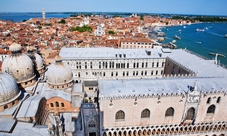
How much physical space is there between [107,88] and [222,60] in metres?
81.7

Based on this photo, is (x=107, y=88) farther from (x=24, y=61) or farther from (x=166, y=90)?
(x=24, y=61)

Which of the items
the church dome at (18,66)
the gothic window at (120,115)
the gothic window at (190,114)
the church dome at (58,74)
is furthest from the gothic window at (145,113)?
the church dome at (18,66)

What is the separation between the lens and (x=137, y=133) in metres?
30.5

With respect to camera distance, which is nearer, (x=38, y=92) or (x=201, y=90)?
(x=201, y=90)

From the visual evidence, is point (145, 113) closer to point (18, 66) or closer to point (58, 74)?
point (58, 74)

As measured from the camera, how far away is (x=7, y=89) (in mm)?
25859

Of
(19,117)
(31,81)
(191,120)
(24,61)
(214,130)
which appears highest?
(24,61)

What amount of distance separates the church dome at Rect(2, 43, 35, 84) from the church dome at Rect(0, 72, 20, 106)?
16.2 ft

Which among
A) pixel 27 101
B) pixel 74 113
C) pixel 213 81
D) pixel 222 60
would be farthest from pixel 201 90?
pixel 222 60

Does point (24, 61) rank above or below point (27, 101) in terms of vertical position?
above

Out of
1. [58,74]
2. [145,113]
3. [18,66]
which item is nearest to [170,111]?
[145,113]

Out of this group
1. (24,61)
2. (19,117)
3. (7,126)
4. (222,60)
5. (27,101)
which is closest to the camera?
(7,126)

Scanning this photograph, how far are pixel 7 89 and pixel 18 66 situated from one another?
7173 millimetres

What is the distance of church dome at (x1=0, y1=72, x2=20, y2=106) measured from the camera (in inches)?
1006
